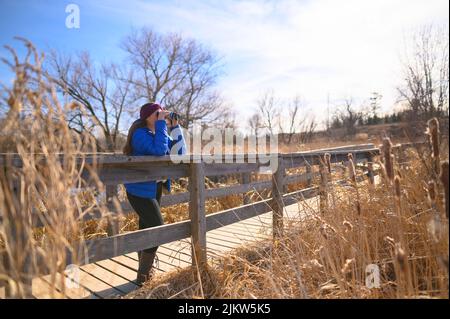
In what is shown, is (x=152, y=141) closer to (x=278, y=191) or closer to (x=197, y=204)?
(x=197, y=204)

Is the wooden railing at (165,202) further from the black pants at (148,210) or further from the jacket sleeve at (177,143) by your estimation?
the jacket sleeve at (177,143)

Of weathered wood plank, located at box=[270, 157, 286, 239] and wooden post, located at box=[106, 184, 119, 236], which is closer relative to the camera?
wooden post, located at box=[106, 184, 119, 236]

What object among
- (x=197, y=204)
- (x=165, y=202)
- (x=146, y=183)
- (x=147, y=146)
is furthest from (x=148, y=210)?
(x=165, y=202)

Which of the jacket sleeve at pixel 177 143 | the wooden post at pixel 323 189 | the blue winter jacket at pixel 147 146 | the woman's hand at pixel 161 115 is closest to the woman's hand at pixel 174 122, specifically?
the jacket sleeve at pixel 177 143

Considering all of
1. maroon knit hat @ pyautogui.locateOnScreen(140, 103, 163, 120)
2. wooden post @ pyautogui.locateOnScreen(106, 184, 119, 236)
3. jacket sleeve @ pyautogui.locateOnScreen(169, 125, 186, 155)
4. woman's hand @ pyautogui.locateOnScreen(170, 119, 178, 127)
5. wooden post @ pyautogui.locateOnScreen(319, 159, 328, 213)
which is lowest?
wooden post @ pyautogui.locateOnScreen(106, 184, 119, 236)

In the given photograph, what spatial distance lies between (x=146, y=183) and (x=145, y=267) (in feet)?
2.57

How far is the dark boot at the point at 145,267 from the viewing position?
274 centimetres

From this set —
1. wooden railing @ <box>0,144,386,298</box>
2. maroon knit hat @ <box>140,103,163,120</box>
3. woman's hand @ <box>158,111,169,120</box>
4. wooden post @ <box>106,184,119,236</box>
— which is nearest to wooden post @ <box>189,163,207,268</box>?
wooden railing @ <box>0,144,386,298</box>

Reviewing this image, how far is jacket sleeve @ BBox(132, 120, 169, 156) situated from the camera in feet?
9.18

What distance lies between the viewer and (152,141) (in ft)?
9.32

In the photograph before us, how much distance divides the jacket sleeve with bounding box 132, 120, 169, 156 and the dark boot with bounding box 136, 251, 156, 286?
0.94 m

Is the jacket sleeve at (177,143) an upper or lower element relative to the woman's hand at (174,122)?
lower

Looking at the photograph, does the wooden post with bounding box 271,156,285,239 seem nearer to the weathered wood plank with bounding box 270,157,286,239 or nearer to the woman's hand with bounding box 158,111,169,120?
the weathered wood plank with bounding box 270,157,286,239
